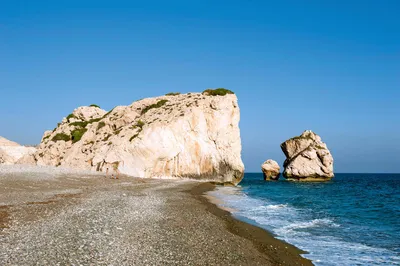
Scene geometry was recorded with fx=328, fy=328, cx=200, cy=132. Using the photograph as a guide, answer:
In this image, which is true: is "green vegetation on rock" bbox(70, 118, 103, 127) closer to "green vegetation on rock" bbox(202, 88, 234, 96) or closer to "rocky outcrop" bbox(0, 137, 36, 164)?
"rocky outcrop" bbox(0, 137, 36, 164)

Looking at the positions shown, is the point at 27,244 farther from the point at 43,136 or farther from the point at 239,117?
the point at 43,136

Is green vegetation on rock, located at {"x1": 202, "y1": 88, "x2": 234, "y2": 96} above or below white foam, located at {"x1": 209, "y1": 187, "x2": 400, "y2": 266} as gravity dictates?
above

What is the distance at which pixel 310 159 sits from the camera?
95.9 meters

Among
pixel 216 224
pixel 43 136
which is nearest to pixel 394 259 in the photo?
pixel 216 224

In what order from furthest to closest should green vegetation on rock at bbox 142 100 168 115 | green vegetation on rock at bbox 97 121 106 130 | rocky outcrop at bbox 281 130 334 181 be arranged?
rocky outcrop at bbox 281 130 334 181 < green vegetation on rock at bbox 142 100 168 115 < green vegetation on rock at bbox 97 121 106 130

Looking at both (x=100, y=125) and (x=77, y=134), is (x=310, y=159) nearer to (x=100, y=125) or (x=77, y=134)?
Result: (x=100, y=125)

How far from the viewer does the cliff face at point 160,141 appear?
53.9 metres

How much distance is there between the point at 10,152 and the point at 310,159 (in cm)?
8227

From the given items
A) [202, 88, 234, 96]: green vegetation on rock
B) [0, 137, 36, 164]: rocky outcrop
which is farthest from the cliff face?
[0, 137, 36, 164]: rocky outcrop

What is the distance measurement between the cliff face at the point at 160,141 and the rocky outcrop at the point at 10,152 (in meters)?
16.2

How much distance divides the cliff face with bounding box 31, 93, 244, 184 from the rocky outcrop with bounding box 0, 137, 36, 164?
1622 cm

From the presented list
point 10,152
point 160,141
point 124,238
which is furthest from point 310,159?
point 124,238

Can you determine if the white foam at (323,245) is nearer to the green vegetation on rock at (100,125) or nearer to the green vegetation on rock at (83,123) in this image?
the green vegetation on rock at (100,125)

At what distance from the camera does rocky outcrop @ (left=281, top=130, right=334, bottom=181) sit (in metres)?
95.4
